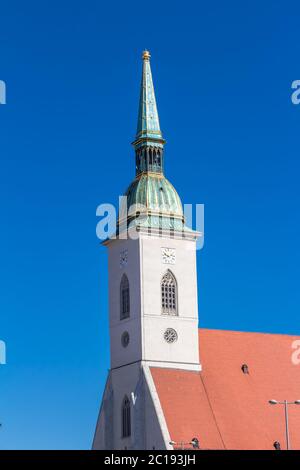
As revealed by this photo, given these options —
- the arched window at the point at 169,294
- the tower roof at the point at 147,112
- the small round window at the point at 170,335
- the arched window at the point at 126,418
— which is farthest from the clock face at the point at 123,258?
the arched window at the point at 126,418

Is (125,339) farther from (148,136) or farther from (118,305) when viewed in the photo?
(148,136)

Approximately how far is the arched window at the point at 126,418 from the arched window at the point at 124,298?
6415mm

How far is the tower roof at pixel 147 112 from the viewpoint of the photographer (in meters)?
92.4

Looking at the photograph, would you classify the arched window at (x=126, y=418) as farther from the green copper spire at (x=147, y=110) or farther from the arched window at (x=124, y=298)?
the green copper spire at (x=147, y=110)

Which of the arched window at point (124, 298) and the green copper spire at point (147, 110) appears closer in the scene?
the arched window at point (124, 298)

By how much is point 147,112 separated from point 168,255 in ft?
38.5

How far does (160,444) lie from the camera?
81812 millimetres

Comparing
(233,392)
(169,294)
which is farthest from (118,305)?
(233,392)

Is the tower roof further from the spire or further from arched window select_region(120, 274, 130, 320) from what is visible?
arched window select_region(120, 274, 130, 320)
